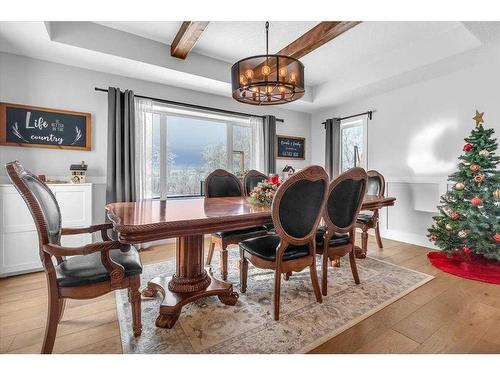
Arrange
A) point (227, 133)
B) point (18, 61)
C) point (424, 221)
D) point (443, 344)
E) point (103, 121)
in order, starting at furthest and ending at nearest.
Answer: point (227, 133) < point (424, 221) < point (103, 121) < point (18, 61) < point (443, 344)

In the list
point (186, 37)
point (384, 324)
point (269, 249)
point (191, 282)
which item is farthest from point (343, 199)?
point (186, 37)

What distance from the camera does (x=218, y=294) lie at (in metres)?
1.86

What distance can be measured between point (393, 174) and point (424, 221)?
32.3 inches

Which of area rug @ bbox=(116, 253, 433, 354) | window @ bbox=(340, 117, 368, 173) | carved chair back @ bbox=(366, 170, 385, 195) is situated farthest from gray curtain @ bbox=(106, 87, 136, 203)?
window @ bbox=(340, 117, 368, 173)

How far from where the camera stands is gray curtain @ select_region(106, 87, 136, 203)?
10.2 feet

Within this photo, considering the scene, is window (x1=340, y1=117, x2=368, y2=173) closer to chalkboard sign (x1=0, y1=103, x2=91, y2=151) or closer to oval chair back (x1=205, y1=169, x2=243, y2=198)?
oval chair back (x1=205, y1=169, x2=243, y2=198)

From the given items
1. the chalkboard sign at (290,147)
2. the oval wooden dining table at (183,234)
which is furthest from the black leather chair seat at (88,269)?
the chalkboard sign at (290,147)

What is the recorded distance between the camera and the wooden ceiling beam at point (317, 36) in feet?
7.99

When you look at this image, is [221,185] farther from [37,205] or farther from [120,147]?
[37,205]

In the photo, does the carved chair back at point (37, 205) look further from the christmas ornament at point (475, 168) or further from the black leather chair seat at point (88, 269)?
the christmas ornament at point (475, 168)

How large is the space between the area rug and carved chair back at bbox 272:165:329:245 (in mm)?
529

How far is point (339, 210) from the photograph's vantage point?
199cm
